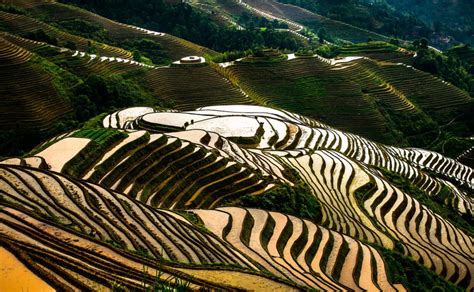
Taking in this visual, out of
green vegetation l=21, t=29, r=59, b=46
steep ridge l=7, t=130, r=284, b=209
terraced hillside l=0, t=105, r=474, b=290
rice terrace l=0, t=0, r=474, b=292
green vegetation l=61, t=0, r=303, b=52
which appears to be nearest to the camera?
rice terrace l=0, t=0, r=474, b=292

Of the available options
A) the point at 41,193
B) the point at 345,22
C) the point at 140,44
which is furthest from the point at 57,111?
the point at 345,22

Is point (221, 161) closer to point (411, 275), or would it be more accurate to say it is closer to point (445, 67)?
point (411, 275)

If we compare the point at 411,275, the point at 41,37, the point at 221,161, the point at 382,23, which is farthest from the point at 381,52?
the point at 411,275

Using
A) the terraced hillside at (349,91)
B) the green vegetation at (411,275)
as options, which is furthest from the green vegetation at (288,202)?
the terraced hillside at (349,91)

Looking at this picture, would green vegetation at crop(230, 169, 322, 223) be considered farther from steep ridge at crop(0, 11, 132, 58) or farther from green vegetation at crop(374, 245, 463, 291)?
steep ridge at crop(0, 11, 132, 58)

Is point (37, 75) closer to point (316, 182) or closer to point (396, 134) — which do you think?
point (316, 182)

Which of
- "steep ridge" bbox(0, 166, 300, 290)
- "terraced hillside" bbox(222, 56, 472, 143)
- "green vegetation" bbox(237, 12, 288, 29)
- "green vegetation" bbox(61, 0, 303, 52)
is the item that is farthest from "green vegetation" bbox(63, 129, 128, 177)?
"green vegetation" bbox(237, 12, 288, 29)
